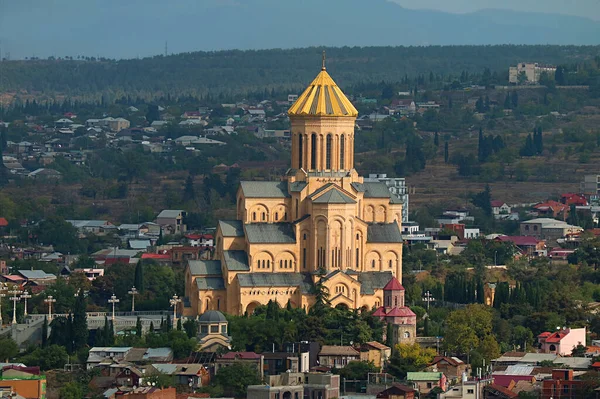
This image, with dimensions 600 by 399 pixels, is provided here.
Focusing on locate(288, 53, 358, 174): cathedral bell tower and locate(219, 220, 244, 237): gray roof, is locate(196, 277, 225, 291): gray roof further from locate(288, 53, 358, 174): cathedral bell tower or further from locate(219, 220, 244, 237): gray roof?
locate(288, 53, 358, 174): cathedral bell tower

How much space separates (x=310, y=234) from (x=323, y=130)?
159 inches

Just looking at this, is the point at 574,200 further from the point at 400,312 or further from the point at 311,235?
the point at 400,312

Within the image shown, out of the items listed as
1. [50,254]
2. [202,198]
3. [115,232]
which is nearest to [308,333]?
[50,254]

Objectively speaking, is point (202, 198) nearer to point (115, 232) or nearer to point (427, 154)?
point (115, 232)

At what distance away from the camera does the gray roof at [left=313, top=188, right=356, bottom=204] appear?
267ft

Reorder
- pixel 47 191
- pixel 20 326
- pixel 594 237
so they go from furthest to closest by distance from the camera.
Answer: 1. pixel 47 191
2. pixel 594 237
3. pixel 20 326

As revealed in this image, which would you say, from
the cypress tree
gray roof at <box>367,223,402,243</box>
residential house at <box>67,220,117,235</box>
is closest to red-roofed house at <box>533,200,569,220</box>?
residential house at <box>67,220,117,235</box>

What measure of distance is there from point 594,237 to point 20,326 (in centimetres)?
3787

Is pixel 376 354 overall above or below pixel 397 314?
below

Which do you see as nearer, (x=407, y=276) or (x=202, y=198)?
(x=407, y=276)

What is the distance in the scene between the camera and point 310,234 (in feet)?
268

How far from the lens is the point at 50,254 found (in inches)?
4624

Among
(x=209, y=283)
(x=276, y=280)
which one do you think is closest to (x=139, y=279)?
(x=209, y=283)

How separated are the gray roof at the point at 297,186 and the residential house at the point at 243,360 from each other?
11.4 meters
